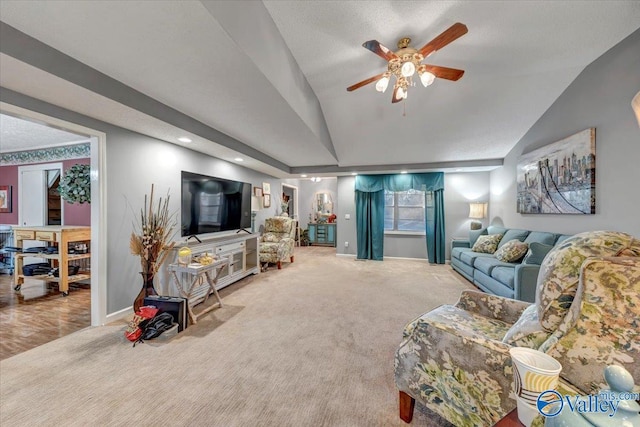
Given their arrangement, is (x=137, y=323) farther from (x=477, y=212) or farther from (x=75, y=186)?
(x=477, y=212)

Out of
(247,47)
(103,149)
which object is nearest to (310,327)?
(247,47)

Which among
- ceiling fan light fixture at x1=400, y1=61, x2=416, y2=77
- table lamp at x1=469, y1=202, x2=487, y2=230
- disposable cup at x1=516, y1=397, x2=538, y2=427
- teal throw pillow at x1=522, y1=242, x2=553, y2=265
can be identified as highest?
ceiling fan light fixture at x1=400, y1=61, x2=416, y2=77

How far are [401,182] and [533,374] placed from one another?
5.52m

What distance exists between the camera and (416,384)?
134 centimetres

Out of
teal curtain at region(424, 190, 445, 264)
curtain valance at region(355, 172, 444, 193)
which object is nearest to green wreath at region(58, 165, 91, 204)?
curtain valance at region(355, 172, 444, 193)

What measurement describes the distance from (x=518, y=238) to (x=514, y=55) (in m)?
2.61

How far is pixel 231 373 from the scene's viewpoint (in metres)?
1.85

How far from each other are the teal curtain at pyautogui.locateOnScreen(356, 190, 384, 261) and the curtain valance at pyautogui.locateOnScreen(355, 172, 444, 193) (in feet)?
A: 0.50

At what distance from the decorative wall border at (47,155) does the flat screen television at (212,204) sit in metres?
2.09

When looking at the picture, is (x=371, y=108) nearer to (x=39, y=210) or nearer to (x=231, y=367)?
(x=231, y=367)

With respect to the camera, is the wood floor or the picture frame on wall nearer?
the wood floor

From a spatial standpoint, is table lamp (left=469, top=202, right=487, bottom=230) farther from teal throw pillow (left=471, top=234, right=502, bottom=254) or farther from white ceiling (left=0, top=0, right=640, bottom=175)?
white ceiling (left=0, top=0, right=640, bottom=175)

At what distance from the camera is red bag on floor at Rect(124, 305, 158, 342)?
2.20 meters

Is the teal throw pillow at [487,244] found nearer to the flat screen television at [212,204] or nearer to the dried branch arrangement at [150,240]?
the flat screen television at [212,204]
